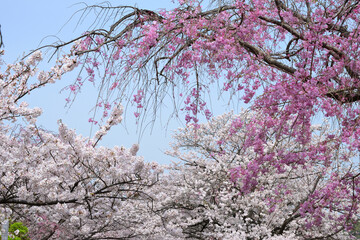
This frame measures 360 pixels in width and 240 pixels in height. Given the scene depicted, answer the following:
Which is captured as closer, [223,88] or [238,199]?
[223,88]

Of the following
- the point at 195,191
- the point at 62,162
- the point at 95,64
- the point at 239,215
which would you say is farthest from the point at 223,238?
the point at 95,64

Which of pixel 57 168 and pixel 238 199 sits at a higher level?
pixel 238 199

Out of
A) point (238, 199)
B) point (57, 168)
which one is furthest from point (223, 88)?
point (238, 199)

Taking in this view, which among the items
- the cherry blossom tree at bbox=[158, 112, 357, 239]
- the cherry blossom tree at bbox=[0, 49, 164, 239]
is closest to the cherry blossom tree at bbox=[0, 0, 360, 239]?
the cherry blossom tree at bbox=[0, 49, 164, 239]

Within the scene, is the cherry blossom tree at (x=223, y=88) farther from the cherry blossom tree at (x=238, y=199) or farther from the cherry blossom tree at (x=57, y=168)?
the cherry blossom tree at (x=238, y=199)

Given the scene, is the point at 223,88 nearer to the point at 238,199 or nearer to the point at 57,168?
the point at 57,168

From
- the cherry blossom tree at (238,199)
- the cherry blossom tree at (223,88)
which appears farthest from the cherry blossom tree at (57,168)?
the cherry blossom tree at (238,199)

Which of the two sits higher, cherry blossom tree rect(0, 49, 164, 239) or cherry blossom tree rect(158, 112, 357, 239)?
cherry blossom tree rect(158, 112, 357, 239)

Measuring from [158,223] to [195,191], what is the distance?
1302 millimetres

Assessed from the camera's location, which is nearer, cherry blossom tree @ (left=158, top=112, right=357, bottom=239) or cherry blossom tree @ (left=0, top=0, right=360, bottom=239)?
cherry blossom tree @ (left=0, top=0, right=360, bottom=239)

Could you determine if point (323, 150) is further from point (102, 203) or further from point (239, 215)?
point (239, 215)

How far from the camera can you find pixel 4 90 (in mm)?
4809

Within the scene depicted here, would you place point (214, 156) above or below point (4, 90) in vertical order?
above

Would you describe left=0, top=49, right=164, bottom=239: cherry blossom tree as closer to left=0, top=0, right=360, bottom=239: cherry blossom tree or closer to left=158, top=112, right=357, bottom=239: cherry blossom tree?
left=0, top=0, right=360, bottom=239: cherry blossom tree
